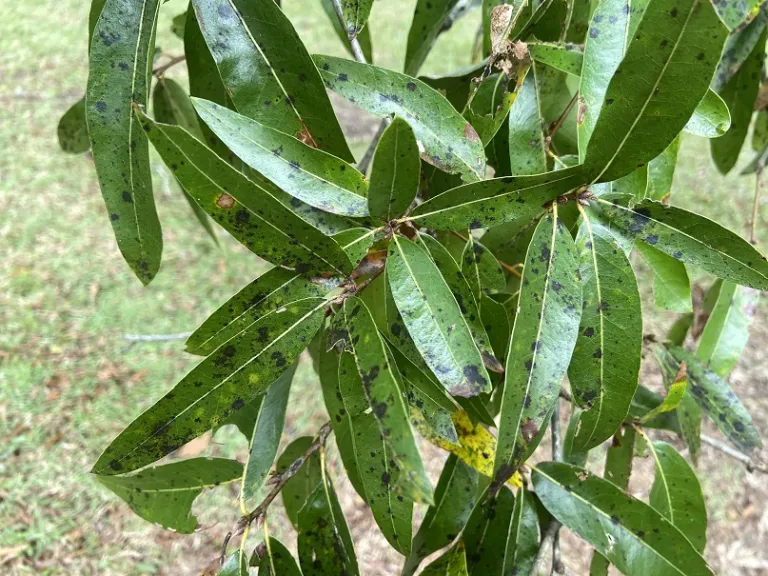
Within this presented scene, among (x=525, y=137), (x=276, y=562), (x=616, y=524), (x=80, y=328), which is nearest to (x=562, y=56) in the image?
(x=525, y=137)

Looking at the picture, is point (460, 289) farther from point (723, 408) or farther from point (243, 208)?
point (723, 408)

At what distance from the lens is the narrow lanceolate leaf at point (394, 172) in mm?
364

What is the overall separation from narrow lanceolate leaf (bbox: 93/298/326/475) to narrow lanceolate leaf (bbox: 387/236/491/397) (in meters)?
0.07

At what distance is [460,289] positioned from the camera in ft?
1.46

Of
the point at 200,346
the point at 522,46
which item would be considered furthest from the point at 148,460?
the point at 522,46

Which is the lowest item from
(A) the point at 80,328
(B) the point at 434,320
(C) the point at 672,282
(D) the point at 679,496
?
(A) the point at 80,328

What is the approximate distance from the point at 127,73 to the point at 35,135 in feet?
8.95

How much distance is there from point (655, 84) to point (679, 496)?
0.52m

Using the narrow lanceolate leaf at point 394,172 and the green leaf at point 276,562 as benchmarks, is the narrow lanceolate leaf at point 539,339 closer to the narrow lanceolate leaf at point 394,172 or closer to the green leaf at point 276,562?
the narrow lanceolate leaf at point 394,172

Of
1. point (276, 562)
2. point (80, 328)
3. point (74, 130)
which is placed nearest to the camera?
point (276, 562)

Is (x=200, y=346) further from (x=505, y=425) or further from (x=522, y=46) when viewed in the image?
(x=522, y=46)

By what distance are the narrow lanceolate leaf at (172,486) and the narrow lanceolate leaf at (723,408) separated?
587 mm

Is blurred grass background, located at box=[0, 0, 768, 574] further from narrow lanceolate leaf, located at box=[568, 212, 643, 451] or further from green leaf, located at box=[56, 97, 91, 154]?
narrow lanceolate leaf, located at box=[568, 212, 643, 451]

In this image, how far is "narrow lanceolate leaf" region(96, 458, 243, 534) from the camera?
1.97 feet
